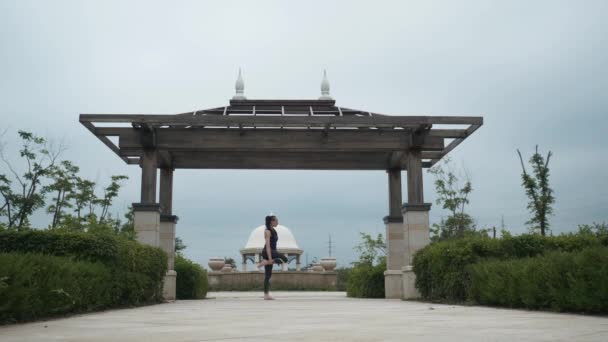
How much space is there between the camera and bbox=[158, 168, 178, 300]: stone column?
1491cm

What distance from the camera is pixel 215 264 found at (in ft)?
105

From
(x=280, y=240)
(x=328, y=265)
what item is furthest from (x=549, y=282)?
(x=280, y=240)

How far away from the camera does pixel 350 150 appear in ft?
50.0

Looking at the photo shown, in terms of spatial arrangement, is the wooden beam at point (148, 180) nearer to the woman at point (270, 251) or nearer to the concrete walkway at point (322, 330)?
the woman at point (270, 251)

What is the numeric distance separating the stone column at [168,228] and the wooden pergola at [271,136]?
1.6 inches

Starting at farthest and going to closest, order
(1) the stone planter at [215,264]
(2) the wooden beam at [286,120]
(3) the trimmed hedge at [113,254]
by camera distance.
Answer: (1) the stone planter at [215,264]
(2) the wooden beam at [286,120]
(3) the trimmed hedge at [113,254]

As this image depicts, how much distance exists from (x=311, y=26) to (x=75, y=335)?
420 inches

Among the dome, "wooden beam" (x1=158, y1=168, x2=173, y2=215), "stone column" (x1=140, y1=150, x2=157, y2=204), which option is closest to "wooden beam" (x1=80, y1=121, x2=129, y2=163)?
"stone column" (x1=140, y1=150, x2=157, y2=204)

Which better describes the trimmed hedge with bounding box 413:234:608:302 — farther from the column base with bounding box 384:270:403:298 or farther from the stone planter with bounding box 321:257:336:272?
the stone planter with bounding box 321:257:336:272

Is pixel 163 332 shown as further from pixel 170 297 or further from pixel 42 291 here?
pixel 170 297

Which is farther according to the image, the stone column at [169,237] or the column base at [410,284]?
the stone column at [169,237]

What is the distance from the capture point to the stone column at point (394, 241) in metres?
16.5

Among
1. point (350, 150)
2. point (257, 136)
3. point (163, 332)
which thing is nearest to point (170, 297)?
point (257, 136)

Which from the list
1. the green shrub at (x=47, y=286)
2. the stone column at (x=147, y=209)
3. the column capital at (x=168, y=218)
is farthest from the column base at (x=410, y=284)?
the green shrub at (x=47, y=286)
